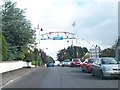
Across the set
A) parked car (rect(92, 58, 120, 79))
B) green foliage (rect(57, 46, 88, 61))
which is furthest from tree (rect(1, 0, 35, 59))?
green foliage (rect(57, 46, 88, 61))

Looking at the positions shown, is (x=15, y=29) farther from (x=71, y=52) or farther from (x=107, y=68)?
(x=71, y=52)

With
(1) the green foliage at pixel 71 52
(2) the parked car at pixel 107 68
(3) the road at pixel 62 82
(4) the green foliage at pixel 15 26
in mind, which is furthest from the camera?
(1) the green foliage at pixel 71 52

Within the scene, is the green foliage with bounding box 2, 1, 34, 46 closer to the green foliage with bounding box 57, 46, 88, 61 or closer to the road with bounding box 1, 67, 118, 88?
the road with bounding box 1, 67, 118, 88

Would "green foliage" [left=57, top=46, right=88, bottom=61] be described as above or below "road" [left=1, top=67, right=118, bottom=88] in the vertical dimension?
above

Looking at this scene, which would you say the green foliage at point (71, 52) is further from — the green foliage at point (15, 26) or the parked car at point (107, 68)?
the parked car at point (107, 68)

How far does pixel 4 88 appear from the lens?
18.9 meters

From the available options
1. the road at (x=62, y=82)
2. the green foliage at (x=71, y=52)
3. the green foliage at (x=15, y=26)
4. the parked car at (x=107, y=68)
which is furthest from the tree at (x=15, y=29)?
the green foliage at (x=71, y=52)

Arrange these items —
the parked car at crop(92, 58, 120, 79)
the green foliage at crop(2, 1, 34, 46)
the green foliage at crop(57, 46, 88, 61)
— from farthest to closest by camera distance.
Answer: the green foliage at crop(57, 46, 88, 61), the green foliage at crop(2, 1, 34, 46), the parked car at crop(92, 58, 120, 79)

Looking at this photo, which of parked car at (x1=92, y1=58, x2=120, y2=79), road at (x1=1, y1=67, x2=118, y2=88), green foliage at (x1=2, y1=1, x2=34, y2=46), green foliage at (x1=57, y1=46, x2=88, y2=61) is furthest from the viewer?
green foliage at (x1=57, y1=46, x2=88, y2=61)

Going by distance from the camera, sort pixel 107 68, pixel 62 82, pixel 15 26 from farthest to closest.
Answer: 1. pixel 15 26
2. pixel 107 68
3. pixel 62 82

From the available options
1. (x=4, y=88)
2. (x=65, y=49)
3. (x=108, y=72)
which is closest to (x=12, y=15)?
(x=108, y=72)

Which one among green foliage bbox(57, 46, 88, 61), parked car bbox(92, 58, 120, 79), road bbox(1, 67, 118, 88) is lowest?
road bbox(1, 67, 118, 88)

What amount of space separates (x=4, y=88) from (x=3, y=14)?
39.1m

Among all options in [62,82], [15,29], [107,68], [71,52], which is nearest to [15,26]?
[15,29]
